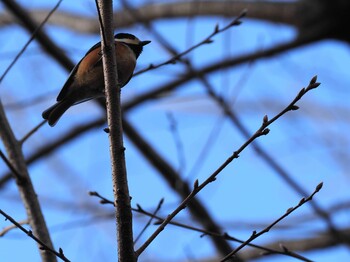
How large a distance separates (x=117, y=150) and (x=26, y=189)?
840 mm

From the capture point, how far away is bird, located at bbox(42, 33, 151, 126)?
2.99m

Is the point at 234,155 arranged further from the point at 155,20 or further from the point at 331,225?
the point at 155,20

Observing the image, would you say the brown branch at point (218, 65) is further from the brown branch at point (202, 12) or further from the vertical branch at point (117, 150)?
the vertical branch at point (117, 150)

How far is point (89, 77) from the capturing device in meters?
3.02

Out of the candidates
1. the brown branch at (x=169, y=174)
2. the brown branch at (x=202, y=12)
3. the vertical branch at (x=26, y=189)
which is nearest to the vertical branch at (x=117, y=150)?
the vertical branch at (x=26, y=189)

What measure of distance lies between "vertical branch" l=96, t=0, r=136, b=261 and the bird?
0.71m

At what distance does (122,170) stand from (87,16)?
552 cm

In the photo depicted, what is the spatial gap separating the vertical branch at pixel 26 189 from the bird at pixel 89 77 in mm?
301

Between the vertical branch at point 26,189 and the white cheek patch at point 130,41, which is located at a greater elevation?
the white cheek patch at point 130,41

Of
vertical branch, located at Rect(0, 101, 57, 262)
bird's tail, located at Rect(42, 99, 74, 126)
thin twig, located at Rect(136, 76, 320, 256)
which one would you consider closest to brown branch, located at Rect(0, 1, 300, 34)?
bird's tail, located at Rect(42, 99, 74, 126)

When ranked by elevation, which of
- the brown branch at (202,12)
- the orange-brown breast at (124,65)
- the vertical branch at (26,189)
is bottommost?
the vertical branch at (26,189)

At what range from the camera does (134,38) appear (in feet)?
11.3

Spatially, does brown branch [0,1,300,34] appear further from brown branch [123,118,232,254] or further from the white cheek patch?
the white cheek patch

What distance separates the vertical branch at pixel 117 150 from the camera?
2.03m
